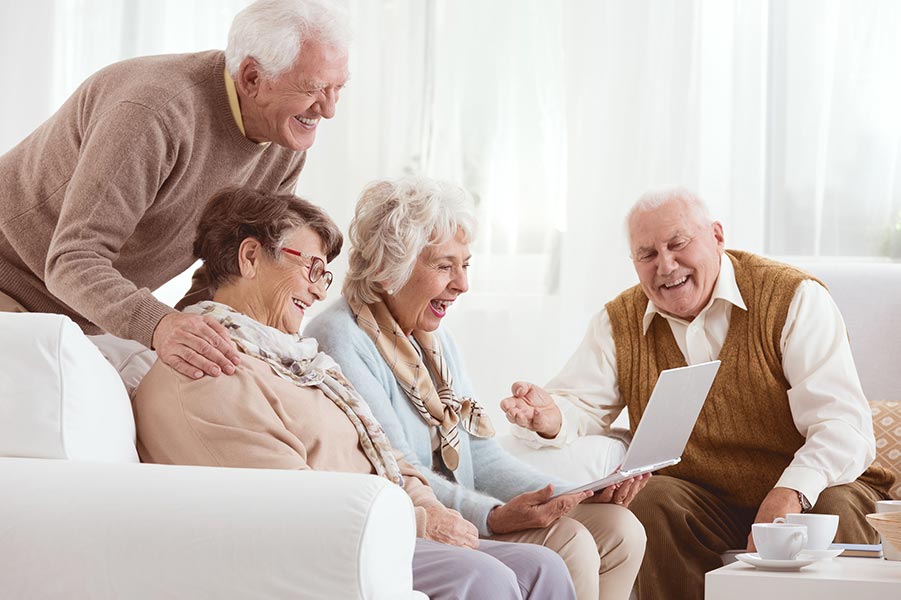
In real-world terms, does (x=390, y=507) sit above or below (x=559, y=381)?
above

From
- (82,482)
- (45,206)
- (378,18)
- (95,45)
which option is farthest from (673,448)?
(95,45)

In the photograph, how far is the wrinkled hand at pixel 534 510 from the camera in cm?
203

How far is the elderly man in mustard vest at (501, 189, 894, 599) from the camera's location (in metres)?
2.56

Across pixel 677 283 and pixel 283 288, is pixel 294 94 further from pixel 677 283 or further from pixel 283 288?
pixel 677 283

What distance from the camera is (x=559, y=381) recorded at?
3.00m

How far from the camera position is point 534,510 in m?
2.05

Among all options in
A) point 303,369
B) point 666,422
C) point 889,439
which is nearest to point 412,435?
point 303,369

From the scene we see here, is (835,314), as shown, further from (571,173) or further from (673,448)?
(571,173)

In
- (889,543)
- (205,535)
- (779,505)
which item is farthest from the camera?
(779,505)

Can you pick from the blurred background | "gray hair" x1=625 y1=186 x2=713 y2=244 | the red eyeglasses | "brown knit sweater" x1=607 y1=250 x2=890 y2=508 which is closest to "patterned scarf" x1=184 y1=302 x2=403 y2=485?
the red eyeglasses

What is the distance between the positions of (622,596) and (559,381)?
0.90m

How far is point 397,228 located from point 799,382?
1.15 m

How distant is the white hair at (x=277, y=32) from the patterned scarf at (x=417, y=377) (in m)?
0.52

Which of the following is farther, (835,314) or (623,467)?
(835,314)
